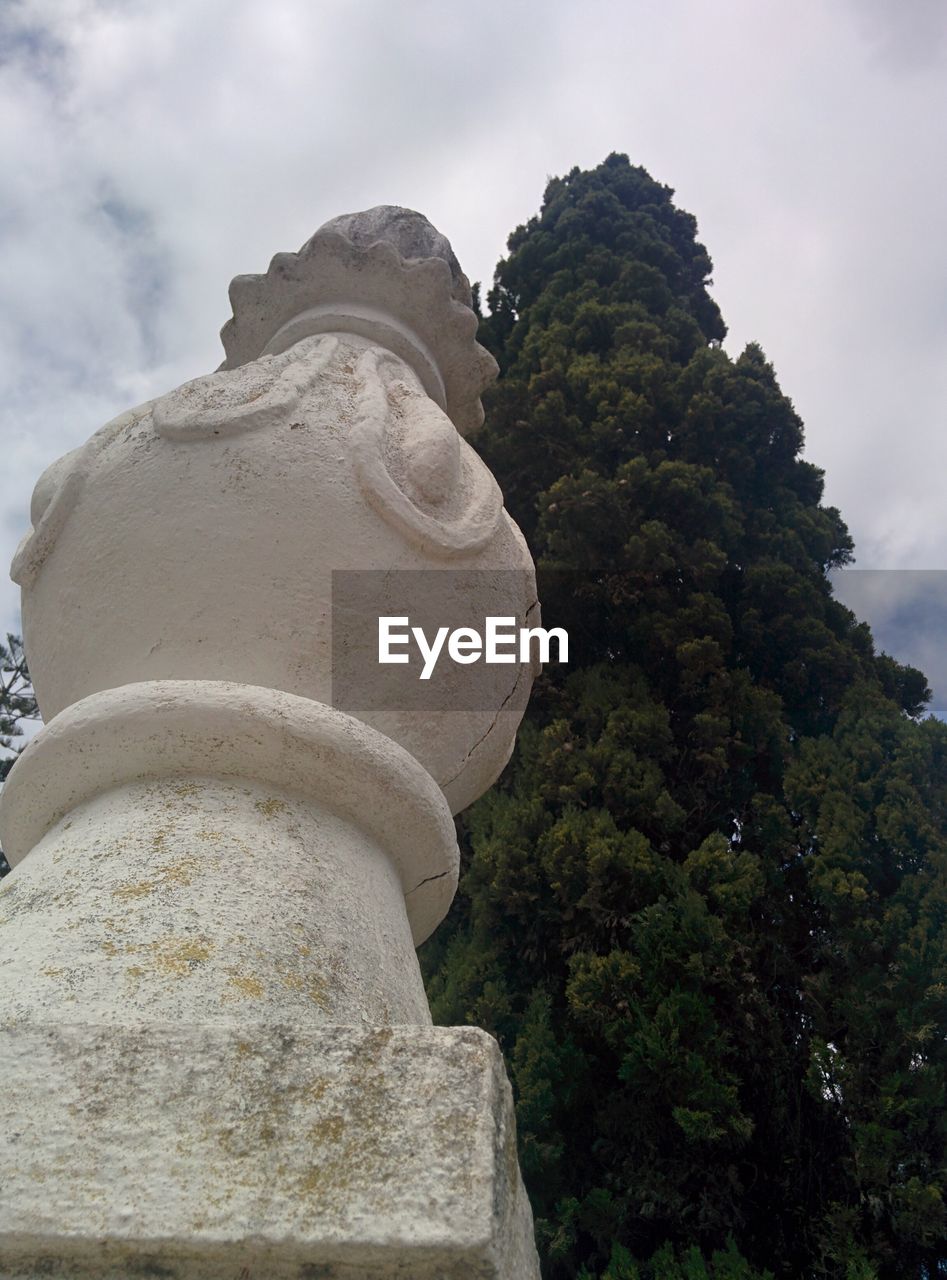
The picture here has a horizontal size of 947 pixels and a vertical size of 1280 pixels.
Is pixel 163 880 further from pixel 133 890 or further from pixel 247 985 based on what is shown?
pixel 247 985

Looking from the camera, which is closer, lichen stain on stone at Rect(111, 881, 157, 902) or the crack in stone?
lichen stain on stone at Rect(111, 881, 157, 902)

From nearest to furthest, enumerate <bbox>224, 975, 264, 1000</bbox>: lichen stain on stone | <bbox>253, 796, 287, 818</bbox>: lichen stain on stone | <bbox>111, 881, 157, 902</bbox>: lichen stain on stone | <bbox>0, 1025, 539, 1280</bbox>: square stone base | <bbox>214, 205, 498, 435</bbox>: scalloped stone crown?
<bbox>0, 1025, 539, 1280</bbox>: square stone base, <bbox>224, 975, 264, 1000</bbox>: lichen stain on stone, <bbox>111, 881, 157, 902</bbox>: lichen stain on stone, <bbox>253, 796, 287, 818</bbox>: lichen stain on stone, <bbox>214, 205, 498, 435</bbox>: scalloped stone crown

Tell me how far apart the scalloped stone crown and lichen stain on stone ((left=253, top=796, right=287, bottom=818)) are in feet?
4.97

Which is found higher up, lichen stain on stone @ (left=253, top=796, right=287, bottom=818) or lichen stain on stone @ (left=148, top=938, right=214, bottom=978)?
lichen stain on stone @ (left=253, top=796, right=287, bottom=818)

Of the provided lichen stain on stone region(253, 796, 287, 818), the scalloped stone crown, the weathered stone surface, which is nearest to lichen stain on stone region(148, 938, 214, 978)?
the weathered stone surface

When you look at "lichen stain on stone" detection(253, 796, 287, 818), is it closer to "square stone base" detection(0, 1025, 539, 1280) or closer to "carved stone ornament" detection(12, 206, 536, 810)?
"carved stone ornament" detection(12, 206, 536, 810)

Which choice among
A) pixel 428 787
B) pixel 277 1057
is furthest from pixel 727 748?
pixel 277 1057

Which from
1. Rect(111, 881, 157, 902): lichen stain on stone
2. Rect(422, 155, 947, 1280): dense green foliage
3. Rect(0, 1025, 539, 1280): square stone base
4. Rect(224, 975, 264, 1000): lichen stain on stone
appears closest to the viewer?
Rect(0, 1025, 539, 1280): square stone base

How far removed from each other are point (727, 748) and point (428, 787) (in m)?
4.13

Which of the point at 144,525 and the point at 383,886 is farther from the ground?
the point at 144,525

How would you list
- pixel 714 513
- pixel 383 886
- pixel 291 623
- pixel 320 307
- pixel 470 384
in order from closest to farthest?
pixel 383 886 → pixel 291 623 → pixel 320 307 → pixel 470 384 → pixel 714 513

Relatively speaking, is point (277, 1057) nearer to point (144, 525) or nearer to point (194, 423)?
point (144, 525)

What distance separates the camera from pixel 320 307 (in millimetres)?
2609

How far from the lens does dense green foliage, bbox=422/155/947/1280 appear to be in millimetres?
3666
